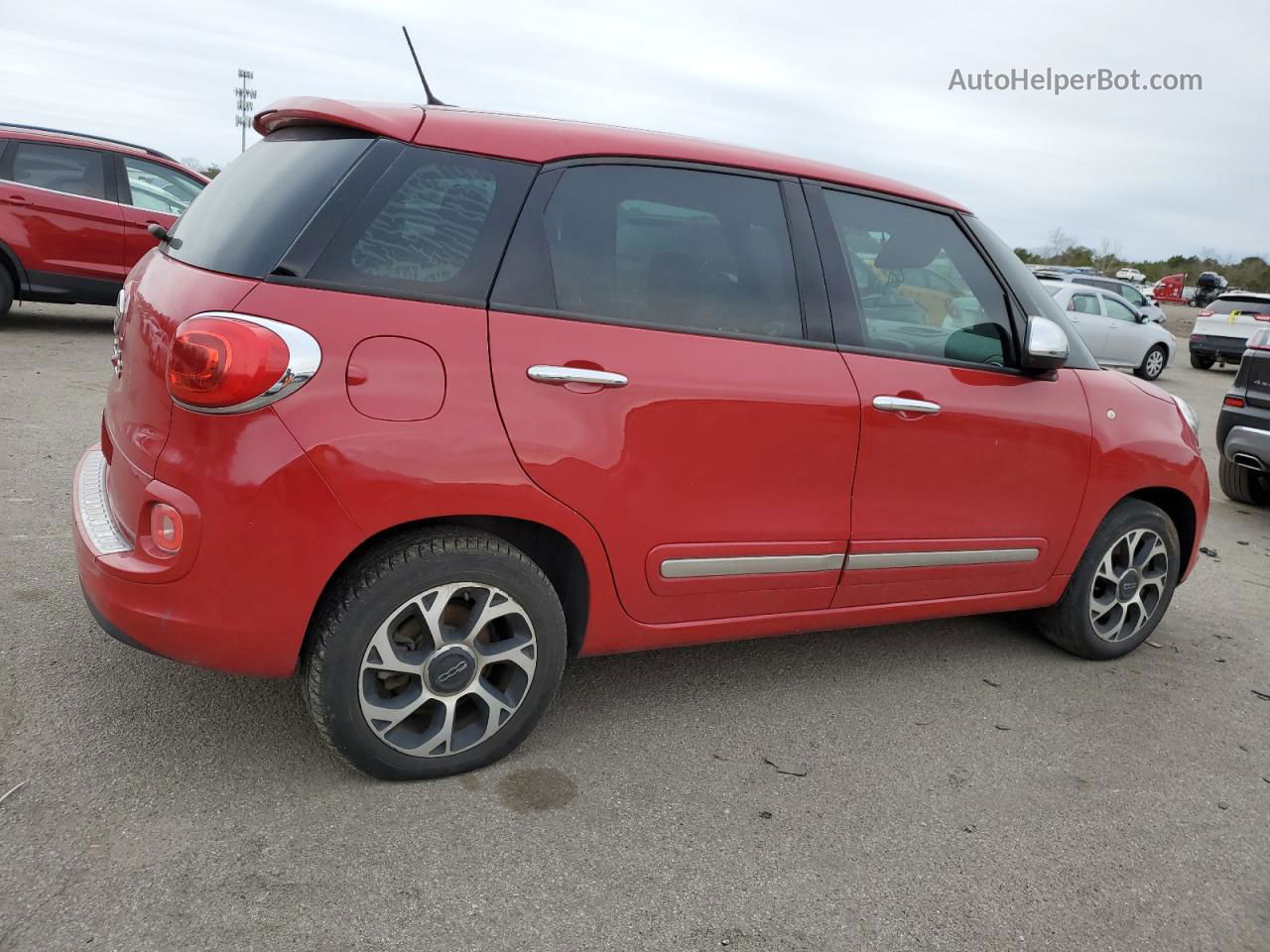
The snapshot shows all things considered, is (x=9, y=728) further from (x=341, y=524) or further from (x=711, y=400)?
(x=711, y=400)

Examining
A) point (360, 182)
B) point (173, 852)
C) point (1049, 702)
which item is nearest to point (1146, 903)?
point (1049, 702)

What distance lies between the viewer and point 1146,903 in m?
2.54

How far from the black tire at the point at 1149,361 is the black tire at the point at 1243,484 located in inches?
407

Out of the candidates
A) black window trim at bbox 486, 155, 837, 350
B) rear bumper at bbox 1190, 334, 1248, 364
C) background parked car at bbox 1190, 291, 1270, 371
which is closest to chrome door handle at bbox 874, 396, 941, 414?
black window trim at bbox 486, 155, 837, 350

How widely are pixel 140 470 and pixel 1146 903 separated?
2717 mm

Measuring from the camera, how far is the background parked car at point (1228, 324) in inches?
740

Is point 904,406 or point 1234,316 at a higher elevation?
point 1234,316

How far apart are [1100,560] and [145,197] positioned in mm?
9255

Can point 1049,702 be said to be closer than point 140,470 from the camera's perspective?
No

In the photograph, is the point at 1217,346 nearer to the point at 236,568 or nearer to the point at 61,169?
the point at 61,169

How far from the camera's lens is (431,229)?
2568 mm

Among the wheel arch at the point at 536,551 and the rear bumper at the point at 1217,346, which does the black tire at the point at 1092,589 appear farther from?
the rear bumper at the point at 1217,346

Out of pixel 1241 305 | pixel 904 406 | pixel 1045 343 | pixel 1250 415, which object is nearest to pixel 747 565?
pixel 904 406

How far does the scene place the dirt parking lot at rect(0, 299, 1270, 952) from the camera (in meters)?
2.24
